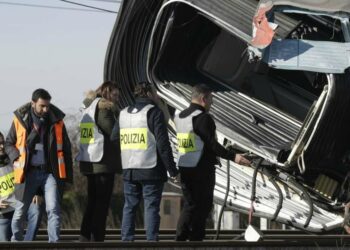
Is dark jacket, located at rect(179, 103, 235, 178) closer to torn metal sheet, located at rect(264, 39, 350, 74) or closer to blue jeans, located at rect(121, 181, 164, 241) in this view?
blue jeans, located at rect(121, 181, 164, 241)

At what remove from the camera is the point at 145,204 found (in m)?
11.4

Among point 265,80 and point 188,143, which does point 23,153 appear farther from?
point 265,80

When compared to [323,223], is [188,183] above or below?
above

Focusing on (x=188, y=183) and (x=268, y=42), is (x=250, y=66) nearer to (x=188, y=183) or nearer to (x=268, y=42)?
(x=268, y=42)

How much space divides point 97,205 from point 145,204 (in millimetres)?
594

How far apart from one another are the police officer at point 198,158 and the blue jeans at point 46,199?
130 cm

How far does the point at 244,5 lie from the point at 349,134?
6.53 feet

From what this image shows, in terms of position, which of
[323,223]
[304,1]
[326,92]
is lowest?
[323,223]

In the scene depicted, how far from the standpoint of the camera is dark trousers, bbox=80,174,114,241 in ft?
38.2

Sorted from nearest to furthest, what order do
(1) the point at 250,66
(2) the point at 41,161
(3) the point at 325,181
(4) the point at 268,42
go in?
1. (2) the point at 41,161
2. (4) the point at 268,42
3. (3) the point at 325,181
4. (1) the point at 250,66

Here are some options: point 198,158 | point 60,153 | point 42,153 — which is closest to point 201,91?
point 198,158

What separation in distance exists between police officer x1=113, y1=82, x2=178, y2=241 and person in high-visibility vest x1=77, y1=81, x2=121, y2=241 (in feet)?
0.74

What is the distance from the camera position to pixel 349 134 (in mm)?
13078

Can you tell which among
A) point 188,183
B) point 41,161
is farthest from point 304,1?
point 41,161
